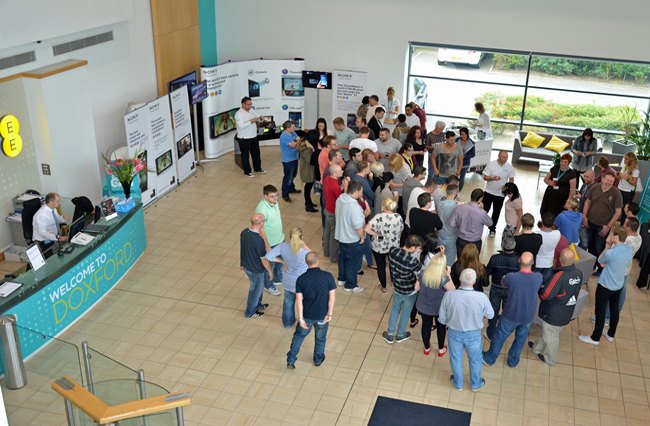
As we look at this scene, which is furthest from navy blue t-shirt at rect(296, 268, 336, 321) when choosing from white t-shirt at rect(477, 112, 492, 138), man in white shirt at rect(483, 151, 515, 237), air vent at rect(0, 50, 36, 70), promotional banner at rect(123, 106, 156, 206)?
white t-shirt at rect(477, 112, 492, 138)

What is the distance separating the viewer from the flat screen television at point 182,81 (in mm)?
13625

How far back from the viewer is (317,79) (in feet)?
50.0

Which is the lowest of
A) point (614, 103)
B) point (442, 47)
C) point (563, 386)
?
point (563, 386)

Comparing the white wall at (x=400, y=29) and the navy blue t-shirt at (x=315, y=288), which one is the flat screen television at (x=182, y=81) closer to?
the white wall at (x=400, y=29)

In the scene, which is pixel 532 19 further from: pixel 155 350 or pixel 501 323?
pixel 155 350

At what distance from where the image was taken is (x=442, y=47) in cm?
1516

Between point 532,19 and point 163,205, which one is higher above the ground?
point 532,19

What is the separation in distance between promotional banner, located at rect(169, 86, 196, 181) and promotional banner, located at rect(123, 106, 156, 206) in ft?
3.15

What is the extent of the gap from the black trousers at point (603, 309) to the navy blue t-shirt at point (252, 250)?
409 cm

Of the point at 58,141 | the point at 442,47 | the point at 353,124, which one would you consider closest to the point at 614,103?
the point at 442,47

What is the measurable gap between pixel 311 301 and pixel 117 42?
22.9 ft

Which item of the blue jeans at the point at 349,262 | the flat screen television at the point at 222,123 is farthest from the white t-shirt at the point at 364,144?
the flat screen television at the point at 222,123

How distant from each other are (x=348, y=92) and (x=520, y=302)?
28.2ft

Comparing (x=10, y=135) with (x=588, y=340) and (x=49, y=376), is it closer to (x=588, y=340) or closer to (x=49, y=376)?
(x=49, y=376)
